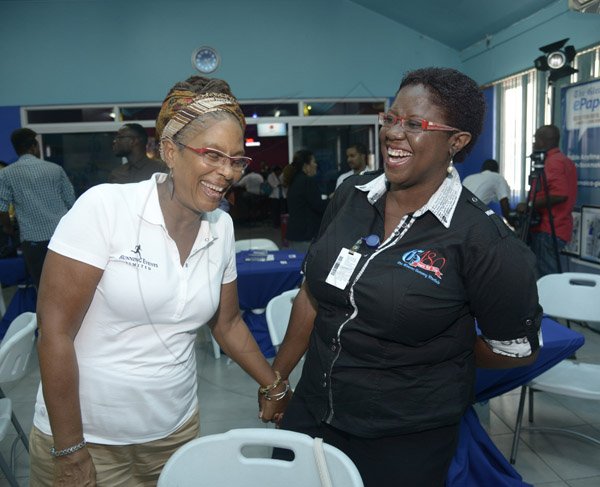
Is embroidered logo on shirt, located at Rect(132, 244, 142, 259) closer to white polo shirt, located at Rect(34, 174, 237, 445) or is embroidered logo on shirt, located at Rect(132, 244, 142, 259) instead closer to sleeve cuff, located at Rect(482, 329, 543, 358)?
white polo shirt, located at Rect(34, 174, 237, 445)

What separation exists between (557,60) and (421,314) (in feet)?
15.6

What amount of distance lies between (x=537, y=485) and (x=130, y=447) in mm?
2006

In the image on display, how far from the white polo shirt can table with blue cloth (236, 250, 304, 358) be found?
7.74 feet

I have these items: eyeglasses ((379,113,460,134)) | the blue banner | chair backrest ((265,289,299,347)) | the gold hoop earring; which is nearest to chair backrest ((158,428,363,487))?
the gold hoop earring

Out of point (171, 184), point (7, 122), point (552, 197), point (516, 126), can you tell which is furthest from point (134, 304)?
point (7, 122)

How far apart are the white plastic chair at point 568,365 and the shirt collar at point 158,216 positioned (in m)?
1.86

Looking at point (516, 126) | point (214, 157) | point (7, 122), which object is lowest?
point (214, 157)

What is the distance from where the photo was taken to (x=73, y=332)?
3.85 feet

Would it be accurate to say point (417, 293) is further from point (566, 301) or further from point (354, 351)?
point (566, 301)

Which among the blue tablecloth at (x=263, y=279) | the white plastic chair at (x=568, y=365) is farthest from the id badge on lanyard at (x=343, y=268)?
the blue tablecloth at (x=263, y=279)

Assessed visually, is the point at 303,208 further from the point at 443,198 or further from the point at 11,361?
the point at 443,198

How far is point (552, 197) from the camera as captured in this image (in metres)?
4.48

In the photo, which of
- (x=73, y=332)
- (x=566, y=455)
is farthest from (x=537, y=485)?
(x=73, y=332)

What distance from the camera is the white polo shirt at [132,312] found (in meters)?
1.16
